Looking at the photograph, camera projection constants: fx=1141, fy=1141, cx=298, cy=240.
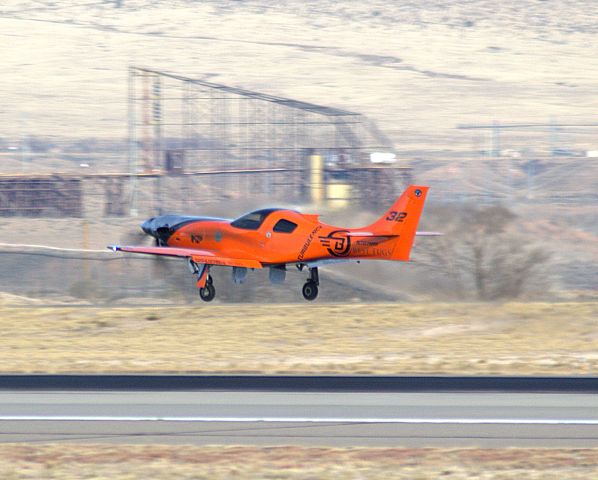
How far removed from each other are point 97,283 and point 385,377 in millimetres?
26511

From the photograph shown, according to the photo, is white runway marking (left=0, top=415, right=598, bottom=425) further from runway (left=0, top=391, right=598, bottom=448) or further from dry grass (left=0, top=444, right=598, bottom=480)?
dry grass (left=0, top=444, right=598, bottom=480)

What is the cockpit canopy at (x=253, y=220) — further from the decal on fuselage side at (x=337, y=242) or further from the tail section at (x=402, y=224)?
the tail section at (x=402, y=224)

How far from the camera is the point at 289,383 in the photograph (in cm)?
1778

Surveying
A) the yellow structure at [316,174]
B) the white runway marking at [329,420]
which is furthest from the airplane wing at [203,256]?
the yellow structure at [316,174]

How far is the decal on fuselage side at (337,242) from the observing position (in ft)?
103

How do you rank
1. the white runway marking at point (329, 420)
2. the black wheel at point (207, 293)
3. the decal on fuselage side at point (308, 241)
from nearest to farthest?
the white runway marking at point (329, 420) → the decal on fuselage side at point (308, 241) → the black wheel at point (207, 293)

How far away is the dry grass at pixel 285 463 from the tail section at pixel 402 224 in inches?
724

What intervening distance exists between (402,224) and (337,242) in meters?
1.88

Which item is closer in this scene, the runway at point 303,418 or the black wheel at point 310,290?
the runway at point 303,418

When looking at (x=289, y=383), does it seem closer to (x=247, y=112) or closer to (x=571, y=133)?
(x=571, y=133)

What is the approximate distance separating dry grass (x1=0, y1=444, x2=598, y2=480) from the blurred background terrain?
75.6 feet

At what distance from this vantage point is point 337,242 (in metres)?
31.6

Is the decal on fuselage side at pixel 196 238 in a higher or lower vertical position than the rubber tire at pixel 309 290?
higher

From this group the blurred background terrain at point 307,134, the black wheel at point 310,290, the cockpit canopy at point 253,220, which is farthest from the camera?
the blurred background terrain at point 307,134
